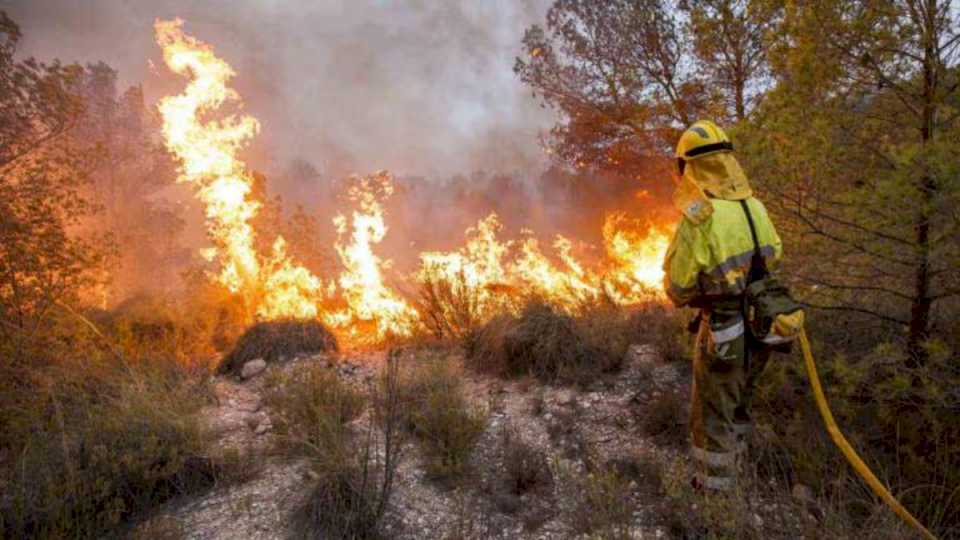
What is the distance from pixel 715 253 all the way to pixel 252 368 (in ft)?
19.4

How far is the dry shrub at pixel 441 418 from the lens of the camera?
3611 mm

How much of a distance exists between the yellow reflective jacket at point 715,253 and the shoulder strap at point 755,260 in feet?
0.09

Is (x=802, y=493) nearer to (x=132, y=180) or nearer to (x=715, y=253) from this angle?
(x=715, y=253)

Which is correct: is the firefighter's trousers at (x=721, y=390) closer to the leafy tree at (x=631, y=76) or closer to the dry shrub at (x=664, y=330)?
the dry shrub at (x=664, y=330)

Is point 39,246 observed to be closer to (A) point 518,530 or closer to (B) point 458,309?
(B) point 458,309

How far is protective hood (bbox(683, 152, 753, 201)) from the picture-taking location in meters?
2.91

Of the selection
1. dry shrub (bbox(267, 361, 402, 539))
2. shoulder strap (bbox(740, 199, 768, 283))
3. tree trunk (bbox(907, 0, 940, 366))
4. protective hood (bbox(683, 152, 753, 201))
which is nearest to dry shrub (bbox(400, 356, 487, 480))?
dry shrub (bbox(267, 361, 402, 539))

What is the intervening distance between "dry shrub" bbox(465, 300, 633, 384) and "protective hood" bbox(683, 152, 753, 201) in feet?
8.54

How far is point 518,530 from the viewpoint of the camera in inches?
117

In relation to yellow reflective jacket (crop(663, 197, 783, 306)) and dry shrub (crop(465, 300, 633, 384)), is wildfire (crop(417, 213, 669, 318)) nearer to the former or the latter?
dry shrub (crop(465, 300, 633, 384))

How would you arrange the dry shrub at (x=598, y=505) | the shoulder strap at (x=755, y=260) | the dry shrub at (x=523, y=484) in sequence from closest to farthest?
1. the dry shrub at (x=598, y=505)
2. the shoulder strap at (x=755, y=260)
3. the dry shrub at (x=523, y=484)

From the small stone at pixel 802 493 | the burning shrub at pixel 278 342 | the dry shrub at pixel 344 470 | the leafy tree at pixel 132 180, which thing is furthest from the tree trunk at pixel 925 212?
the leafy tree at pixel 132 180

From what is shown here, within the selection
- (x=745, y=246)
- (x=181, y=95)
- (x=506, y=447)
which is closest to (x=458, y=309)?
(x=506, y=447)

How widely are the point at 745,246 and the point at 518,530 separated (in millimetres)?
2293
